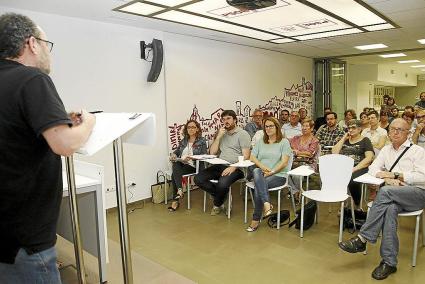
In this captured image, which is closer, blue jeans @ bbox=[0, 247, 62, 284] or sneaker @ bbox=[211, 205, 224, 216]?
blue jeans @ bbox=[0, 247, 62, 284]

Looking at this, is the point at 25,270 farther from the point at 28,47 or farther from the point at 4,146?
the point at 28,47

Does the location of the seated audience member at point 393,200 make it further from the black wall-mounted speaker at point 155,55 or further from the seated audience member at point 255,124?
the seated audience member at point 255,124

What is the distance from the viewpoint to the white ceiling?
130 inches

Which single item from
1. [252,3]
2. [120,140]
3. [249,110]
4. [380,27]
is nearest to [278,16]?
[252,3]

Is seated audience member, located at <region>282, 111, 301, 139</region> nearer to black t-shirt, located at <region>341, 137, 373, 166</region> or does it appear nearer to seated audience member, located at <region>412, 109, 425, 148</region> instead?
seated audience member, located at <region>412, 109, 425, 148</region>

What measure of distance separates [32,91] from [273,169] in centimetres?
315

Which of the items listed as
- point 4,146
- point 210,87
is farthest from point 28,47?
point 210,87

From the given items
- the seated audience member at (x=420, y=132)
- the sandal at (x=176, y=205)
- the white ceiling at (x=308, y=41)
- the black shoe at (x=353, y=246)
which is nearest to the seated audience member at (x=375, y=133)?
the seated audience member at (x=420, y=132)

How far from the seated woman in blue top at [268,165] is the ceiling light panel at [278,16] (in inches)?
48.2

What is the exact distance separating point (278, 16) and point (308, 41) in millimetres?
2026

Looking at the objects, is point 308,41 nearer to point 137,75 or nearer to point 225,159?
point 225,159

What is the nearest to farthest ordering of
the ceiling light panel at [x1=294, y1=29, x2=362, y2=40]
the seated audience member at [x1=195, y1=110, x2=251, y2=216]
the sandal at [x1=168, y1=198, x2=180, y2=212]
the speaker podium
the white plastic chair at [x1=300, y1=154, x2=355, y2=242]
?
the speaker podium → the white plastic chair at [x1=300, y1=154, x2=355, y2=242] → the seated audience member at [x1=195, y1=110, x2=251, y2=216] → the sandal at [x1=168, y1=198, x2=180, y2=212] → the ceiling light panel at [x1=294, y1=29, x2=362, y2=40]

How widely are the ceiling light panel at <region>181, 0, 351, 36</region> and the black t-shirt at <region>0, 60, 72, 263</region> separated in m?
2.67

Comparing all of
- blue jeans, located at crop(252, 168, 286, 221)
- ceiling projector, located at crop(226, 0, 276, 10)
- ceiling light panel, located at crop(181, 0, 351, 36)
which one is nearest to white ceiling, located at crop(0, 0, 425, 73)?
ceiling light panel, located at crop(181, 0, 351, 36)
